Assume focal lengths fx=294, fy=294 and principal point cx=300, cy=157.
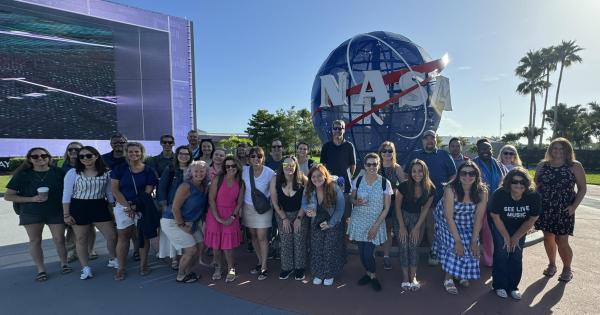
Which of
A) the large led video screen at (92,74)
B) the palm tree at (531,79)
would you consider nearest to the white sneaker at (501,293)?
the large led video screen at (92,74)

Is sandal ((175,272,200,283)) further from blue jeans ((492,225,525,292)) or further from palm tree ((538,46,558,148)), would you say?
palm tree ((538,46,558,148))

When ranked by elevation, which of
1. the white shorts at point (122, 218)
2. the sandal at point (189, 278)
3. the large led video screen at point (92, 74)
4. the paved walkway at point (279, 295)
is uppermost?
the large led video screen at point (92, 74)

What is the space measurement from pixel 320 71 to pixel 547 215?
5.65 m

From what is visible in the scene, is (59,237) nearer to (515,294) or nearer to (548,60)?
(515,294)

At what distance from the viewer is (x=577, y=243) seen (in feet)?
17.1

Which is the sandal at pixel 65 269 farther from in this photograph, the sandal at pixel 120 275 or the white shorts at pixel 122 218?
the white shorts at pixel 122 218

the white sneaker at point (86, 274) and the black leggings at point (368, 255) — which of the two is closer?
the black leggings at point (368, 255)

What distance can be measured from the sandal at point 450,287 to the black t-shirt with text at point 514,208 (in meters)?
0.89

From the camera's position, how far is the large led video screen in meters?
23.1

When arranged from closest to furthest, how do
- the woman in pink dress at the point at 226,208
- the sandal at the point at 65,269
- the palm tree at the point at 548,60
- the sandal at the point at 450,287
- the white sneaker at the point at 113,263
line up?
the sandal at the point at 450,287
the woman in pink dress at the point at 226,208
the sandal at the point at 65,269
the white sneaker at the point at 113,263
the palm tree at the point at 548,60

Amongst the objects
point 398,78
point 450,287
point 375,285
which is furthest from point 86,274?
point 398,78

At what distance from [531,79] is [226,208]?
43332mm

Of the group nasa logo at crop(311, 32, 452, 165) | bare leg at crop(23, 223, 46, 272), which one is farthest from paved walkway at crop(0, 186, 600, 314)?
nasa logo at crop(311, 32, 452, 165)

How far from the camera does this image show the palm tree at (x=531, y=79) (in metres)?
34.4
